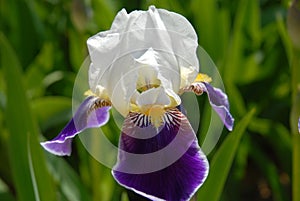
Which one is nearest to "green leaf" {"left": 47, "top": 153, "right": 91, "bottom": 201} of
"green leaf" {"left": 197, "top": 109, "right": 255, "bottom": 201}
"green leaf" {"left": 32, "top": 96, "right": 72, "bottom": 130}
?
"green leaf" {"left": 32, "top": 96, "right": 72, "bottom": 130}

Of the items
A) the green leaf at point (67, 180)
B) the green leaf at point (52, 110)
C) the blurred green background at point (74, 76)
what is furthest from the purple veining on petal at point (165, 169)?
the green leaf at point (52, 110)

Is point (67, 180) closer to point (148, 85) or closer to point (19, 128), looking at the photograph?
point (19, 128)

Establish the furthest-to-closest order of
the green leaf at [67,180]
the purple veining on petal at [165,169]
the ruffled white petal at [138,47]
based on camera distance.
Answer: the green leaf at [67,180]
the ruffled white petal at [138,47]
the purple veining on petal at [165,169]

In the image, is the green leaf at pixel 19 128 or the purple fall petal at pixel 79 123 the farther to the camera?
the green leaf at pixel 19 128

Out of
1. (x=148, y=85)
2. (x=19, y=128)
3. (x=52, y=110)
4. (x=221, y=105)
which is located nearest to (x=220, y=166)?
(x=221, y=105)

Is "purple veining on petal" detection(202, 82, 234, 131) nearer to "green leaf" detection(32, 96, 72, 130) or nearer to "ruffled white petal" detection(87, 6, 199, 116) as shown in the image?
"ruffled white petal" detection(87, 6, 199, 116)

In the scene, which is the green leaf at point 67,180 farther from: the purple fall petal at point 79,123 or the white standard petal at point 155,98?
the white standard petal at point 155,98

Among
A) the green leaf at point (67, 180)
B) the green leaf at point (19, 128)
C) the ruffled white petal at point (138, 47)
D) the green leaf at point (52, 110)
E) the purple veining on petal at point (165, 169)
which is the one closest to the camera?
the purple veining on petal at point (165, 169)
